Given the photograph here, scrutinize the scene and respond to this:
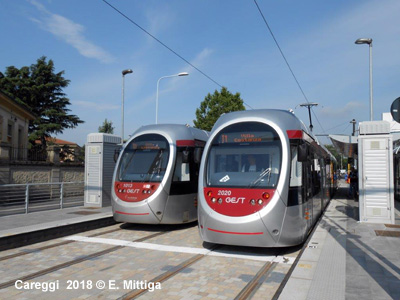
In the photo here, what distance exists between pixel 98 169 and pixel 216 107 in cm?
2647

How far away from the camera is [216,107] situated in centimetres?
4009

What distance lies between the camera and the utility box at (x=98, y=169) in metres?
14.7

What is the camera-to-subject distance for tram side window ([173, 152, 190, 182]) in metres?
10.4

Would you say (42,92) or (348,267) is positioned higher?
(42,92)

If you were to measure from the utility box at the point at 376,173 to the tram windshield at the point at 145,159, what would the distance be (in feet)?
20.2

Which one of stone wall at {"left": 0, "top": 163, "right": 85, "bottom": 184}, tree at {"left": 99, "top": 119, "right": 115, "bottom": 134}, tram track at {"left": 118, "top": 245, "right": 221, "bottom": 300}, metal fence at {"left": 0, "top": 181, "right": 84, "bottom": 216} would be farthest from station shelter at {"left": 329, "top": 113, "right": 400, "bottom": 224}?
tree at {"left": 99, "top": 119, "right": 115, "bottom": 134}

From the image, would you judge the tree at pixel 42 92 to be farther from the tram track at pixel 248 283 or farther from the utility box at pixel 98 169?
the tram track at pixel 248 283

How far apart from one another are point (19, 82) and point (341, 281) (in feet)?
→ 124

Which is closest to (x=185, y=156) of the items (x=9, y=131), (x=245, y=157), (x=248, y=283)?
(x=245, y=157)

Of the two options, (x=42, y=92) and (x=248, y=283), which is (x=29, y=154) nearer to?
(x=42, y=92)

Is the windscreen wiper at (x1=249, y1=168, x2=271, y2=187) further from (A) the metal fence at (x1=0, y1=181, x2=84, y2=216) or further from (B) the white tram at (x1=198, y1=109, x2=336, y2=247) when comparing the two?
(A) the metal fence at (x1=0, y1=181, x2=84, y2=216)

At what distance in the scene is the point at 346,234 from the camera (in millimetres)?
9430

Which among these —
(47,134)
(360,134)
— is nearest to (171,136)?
(360,134)

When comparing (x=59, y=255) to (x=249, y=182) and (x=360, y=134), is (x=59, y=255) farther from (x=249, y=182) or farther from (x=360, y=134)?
(x=360, y=134)
